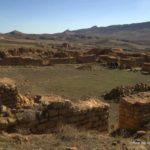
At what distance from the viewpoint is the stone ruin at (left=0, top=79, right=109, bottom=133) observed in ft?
24.4

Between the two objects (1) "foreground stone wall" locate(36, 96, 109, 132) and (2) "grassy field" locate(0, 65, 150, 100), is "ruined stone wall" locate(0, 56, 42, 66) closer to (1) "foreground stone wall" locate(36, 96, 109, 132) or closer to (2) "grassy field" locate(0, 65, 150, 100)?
(2) "grassy field" locate(0, 65, 150, 100)

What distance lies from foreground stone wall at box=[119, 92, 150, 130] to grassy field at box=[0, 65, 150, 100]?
8586mm

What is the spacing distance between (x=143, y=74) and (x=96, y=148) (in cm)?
2335

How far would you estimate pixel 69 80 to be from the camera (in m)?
24.7

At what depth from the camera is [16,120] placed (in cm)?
739

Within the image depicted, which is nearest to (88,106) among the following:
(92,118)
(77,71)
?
(92,118)

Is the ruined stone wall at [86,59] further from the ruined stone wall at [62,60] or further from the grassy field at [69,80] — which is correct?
the grassy field at [69,80]

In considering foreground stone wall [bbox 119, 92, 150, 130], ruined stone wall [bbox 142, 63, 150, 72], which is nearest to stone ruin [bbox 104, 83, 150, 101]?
foreground stone wall [bbox 119, 92, 150, 130]

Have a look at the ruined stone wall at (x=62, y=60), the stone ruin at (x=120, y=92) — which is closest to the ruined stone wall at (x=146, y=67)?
the ruined stone wall at (x=62, y=60)

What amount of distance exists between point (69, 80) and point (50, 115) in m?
16.9

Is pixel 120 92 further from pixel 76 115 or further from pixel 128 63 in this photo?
pixel 128 63

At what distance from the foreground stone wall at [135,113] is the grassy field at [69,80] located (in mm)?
8586

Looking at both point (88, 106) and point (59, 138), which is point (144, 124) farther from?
point (59, 138)

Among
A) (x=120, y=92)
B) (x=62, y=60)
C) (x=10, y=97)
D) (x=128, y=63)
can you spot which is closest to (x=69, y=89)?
(x=120, y=92)
